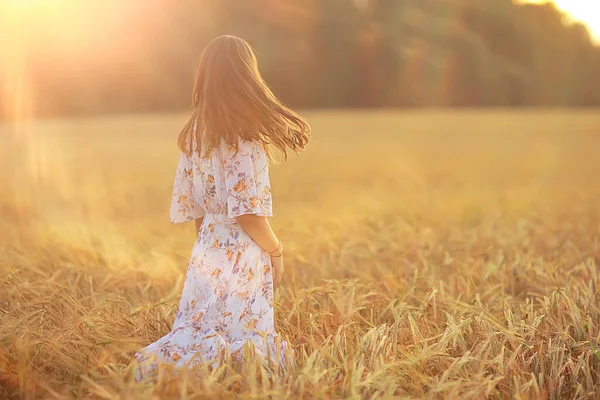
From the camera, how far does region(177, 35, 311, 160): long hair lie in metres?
2.44

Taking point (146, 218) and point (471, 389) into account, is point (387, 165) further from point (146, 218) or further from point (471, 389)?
point (471, 389)

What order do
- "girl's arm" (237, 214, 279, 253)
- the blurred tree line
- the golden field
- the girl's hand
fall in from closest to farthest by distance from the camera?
the golden field < "girl's arm" (237, 214, 279, 253) < the girl's hand < the blurred tree line

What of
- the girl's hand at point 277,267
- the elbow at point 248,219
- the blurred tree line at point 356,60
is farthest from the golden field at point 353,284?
the blurred tree line at point 356,60

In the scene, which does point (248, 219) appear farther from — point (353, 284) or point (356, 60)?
point (356, 60)

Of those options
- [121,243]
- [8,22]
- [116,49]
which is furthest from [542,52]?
[121,243]

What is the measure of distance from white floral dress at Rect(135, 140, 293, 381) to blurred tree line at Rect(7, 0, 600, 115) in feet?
61.5

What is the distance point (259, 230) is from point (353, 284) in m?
1.07

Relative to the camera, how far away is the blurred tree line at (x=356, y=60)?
69.0 feet

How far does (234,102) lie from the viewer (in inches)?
96.0

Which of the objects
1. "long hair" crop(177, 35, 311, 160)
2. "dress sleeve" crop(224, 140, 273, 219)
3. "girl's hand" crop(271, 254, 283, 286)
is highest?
"long hair" crop(177, 35, 311, 160)

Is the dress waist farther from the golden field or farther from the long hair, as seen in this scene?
the golden field

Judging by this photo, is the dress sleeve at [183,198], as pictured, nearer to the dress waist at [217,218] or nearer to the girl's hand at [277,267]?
the dress waist at [217,218]

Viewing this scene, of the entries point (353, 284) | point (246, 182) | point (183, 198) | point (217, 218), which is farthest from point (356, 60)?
Answer: point (246, 182)

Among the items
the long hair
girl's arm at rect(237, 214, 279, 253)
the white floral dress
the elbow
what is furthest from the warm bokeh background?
the long hair
